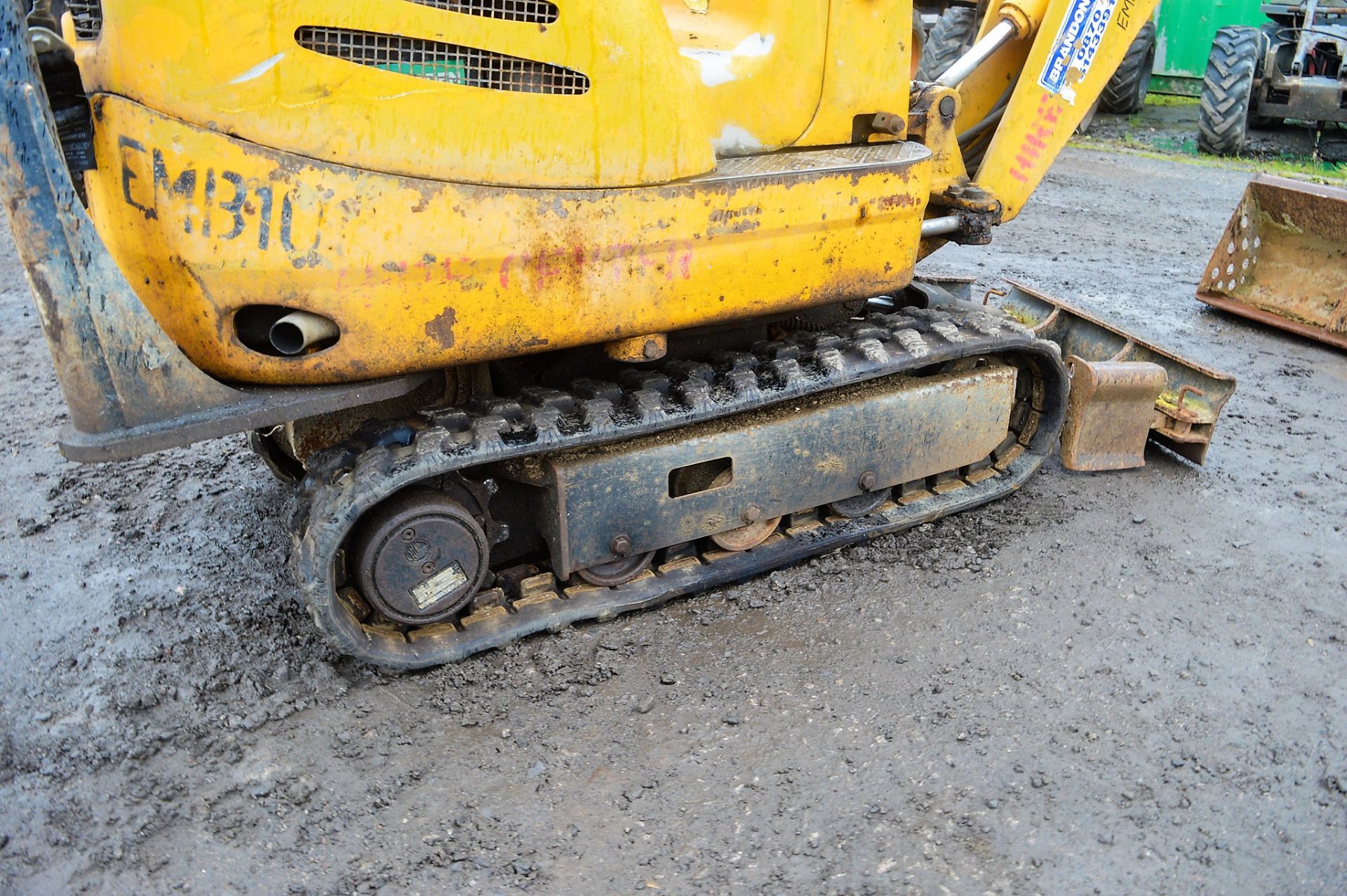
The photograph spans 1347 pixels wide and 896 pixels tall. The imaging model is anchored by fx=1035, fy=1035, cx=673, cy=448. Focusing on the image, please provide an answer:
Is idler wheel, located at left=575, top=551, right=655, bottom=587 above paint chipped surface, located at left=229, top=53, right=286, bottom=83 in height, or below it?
below

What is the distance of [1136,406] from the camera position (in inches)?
153

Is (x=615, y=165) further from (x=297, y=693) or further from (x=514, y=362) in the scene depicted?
(x=297, y=693)

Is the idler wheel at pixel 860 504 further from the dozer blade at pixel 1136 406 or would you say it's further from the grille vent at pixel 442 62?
the grille vent at pixel 442 62

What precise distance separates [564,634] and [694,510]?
1.73 ft

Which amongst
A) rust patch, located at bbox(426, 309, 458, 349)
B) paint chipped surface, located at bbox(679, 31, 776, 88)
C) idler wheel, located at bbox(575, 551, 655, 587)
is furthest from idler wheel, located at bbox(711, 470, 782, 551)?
paint chipped surface, located at bbox(679, 31, 776, 88)

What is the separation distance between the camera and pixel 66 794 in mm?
2457

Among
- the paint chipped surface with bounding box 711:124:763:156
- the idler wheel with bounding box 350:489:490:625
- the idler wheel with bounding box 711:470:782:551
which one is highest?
the paint chipped surface with bounding box 711:124:763:156

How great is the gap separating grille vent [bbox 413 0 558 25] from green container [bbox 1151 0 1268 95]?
12330mm

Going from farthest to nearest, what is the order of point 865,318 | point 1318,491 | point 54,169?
point 1318,491 → point 865,318 → point 54,169

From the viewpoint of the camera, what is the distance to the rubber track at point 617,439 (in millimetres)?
2652

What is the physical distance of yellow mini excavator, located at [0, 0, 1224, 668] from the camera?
88.5 inches

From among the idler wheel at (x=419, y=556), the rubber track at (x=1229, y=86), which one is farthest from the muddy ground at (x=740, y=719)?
the rubber track at (x=1229, y=86)

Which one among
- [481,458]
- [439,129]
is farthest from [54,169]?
[481,458]

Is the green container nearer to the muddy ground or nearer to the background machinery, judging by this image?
the background machinery
